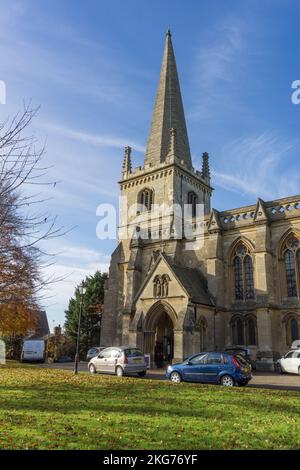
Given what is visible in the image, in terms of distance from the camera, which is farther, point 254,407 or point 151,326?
point 151,326

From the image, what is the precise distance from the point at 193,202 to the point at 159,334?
1811 cm

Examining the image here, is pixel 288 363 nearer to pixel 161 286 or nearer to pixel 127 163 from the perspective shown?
pixel 161 286

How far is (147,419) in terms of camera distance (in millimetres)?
7926

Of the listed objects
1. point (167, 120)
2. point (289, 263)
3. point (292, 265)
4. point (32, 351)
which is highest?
point (167, 120)

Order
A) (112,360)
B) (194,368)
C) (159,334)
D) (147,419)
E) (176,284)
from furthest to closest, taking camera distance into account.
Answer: (159,334)
(176,284)
(112,360)
(194,368)
(147,419)

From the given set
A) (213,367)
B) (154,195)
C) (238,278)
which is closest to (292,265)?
(238,278)

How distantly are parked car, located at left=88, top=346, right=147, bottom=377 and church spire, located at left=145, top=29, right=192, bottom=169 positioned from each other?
25.5 m

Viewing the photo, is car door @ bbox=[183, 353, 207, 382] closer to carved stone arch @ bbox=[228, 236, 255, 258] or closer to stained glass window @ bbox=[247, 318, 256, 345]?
stained glass window @ bbox=[247, 318, 256, 345]

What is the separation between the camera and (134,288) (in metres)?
32.6

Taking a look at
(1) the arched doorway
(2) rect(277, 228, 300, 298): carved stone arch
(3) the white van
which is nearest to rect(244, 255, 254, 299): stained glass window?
(2) rect(277, 228, 300, 298): carved stone arch

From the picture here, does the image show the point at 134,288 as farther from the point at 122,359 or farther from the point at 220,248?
the point at 122,359

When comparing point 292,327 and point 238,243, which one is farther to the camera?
point 238,243
